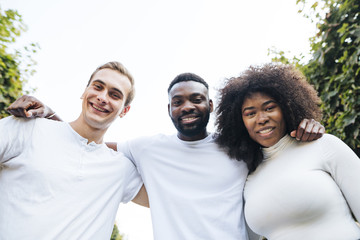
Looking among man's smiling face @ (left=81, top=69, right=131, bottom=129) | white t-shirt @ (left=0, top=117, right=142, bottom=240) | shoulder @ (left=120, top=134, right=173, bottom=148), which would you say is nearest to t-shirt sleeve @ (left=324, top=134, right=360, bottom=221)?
shoulder @ (left=120, top=134, right=173, bottom=148)

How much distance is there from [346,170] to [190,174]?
1.39 m

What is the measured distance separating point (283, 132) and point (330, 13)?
2.42 metres

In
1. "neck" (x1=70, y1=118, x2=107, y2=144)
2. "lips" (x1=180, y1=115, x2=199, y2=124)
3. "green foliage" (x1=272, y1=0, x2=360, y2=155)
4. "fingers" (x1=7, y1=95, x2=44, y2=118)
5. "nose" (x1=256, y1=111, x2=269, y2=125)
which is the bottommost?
"neck" (x1=70, y1=118, x2=107, y2=144)

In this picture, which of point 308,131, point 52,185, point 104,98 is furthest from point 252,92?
point 52,185

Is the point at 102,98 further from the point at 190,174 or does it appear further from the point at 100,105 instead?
the point at 190,174

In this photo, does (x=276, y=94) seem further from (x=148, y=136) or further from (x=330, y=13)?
(x=330, y=13)

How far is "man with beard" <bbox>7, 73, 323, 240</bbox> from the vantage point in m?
2.46

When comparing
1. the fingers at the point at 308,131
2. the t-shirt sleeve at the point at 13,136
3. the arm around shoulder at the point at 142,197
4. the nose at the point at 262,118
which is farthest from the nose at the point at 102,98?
the fingers at the point at 308,131

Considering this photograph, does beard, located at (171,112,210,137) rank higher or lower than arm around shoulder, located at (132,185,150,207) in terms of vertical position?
higher

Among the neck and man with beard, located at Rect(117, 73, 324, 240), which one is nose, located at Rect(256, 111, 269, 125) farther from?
the neck

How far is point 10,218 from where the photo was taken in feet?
6.53

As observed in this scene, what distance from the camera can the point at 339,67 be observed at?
12.4 feet

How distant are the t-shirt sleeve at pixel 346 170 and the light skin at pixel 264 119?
0.45 m

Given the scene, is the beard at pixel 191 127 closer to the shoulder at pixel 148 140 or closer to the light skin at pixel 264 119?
the shoulder at pixel 148 140
